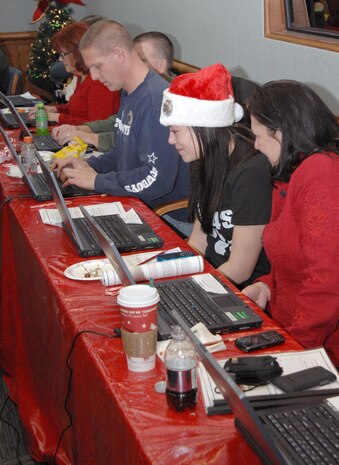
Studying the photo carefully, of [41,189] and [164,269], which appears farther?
[41,189]

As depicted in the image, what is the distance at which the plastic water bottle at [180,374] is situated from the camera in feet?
4.75

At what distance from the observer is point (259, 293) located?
2350mm

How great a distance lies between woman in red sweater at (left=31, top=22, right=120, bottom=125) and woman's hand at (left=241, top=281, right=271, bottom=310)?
223 cm

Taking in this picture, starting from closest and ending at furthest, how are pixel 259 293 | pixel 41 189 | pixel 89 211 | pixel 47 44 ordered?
1. pixel 259 293
2. pixel 89 211
3. pixel 41 189
4. pixel 47 44

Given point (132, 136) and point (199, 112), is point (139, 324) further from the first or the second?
point (132, 136)

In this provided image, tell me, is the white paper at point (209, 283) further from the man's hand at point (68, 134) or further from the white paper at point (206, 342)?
the man's hand at point (68, 134)

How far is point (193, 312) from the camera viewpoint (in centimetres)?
187

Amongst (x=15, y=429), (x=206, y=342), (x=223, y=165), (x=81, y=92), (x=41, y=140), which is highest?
(x=223, y=165)

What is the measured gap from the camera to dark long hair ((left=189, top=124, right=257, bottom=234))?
8.13 ft

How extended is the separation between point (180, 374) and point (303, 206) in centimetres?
71

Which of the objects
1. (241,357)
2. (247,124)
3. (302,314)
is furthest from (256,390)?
(247,124)

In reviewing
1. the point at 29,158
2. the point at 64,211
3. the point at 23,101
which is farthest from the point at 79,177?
the point at 23,101

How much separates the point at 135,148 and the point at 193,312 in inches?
55.1

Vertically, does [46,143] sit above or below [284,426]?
below
